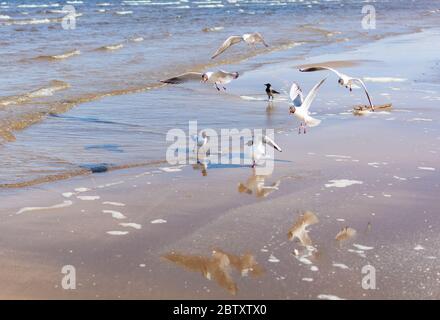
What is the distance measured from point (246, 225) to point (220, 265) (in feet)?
3.12

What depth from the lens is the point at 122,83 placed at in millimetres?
15703

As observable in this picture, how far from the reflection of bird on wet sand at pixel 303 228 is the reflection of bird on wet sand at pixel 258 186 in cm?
81

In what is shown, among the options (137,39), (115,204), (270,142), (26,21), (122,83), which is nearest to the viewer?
(115,204)

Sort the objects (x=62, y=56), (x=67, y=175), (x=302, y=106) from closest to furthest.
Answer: (x=67, y=175) → (x=302, y=106) → (x=62, y=56)

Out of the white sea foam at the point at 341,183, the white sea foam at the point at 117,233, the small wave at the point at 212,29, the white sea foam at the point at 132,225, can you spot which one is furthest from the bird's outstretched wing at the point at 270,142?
the small wave at the point at 212,29

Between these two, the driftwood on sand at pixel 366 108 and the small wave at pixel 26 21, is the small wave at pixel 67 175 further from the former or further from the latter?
the small wave at pixel 26 21

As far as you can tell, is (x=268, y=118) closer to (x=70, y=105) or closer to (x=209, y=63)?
(x=70, y=105)

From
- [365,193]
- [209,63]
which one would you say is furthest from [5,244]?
[209,63]

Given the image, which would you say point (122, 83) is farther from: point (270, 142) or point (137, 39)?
point (137, 39)

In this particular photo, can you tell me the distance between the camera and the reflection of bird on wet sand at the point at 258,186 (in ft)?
25.5

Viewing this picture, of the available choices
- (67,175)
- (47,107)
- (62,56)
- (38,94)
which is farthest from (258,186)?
(62,56)

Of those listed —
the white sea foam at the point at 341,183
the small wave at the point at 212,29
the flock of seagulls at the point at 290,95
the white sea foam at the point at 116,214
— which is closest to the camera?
the white sea foam at the point at 116,214

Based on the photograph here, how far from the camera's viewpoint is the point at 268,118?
1190 centimetres

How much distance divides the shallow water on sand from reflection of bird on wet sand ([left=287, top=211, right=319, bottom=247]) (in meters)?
2.83
